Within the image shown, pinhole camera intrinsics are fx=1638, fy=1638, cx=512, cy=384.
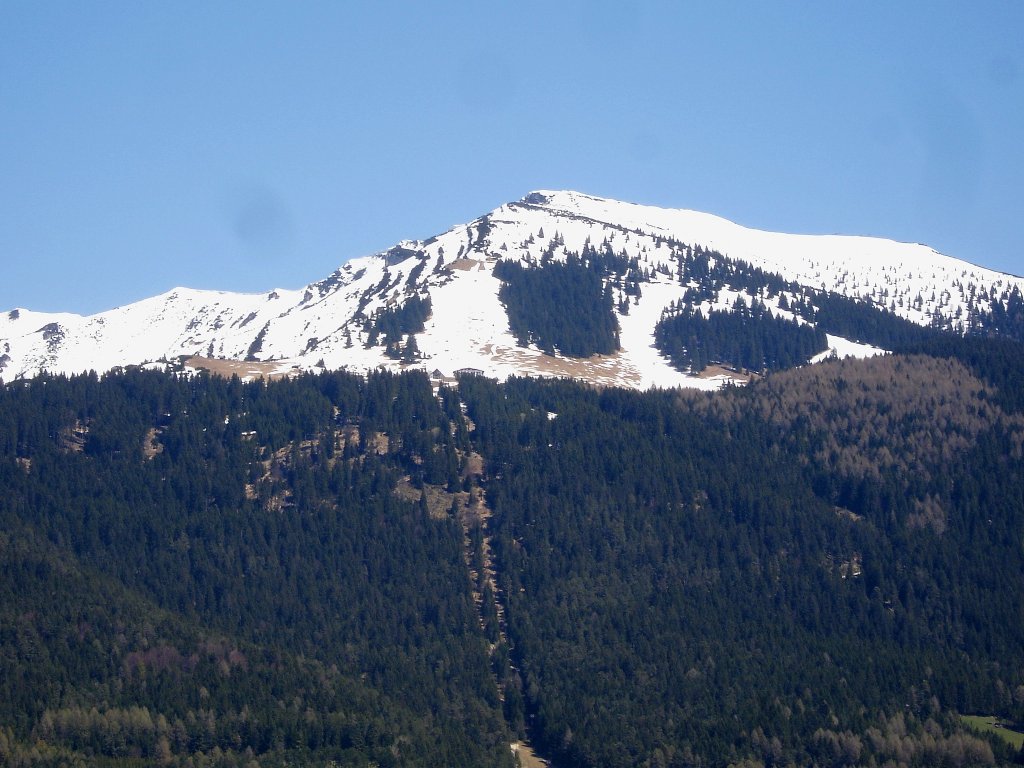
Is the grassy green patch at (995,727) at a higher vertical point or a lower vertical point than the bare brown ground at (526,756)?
higher

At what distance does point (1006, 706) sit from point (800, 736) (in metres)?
28.5

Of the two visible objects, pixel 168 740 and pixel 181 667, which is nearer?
pixel 168 740

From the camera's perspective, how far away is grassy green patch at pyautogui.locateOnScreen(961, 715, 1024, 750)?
7092 inches

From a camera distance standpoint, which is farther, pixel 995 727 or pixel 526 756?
pixel 526 756

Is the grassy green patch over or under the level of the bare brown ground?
over

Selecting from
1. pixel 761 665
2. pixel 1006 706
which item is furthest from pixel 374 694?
pixel 1006 706

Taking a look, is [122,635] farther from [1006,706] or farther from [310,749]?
[1006,706]

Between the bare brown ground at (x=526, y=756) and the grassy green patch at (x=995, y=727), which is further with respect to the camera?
the bare brown ground at (x=526, y=756)

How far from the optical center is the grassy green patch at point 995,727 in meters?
180

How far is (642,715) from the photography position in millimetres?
186625

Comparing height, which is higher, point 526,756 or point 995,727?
point 995,727

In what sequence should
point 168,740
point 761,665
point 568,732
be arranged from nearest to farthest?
point 168,740
point 568,732
point 761,665

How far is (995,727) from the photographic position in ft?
607

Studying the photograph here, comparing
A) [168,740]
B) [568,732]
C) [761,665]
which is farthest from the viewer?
[761,665]
